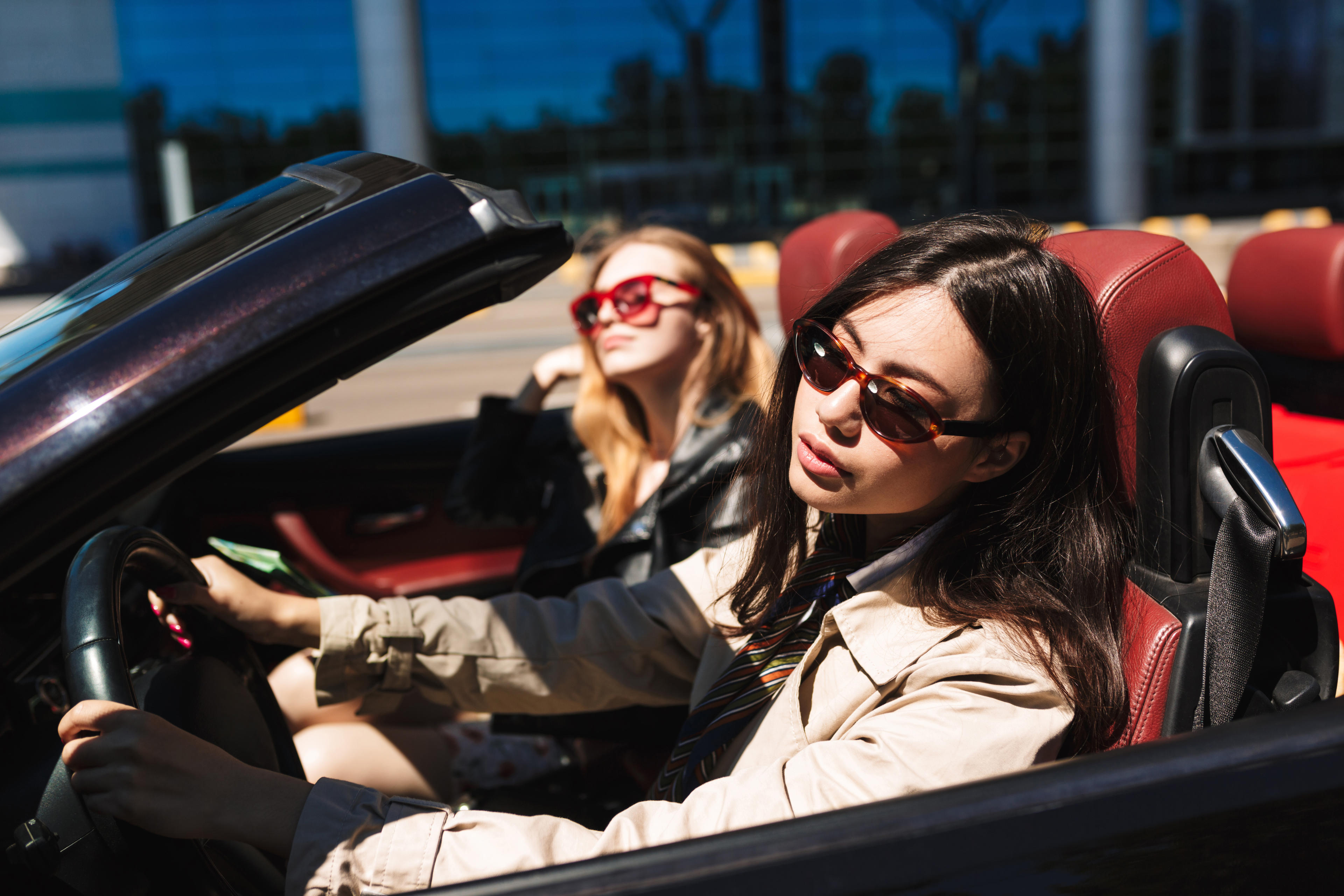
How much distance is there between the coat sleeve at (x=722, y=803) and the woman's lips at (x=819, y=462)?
0.27 metres

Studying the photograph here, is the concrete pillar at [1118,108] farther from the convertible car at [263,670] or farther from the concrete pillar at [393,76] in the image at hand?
the convertible car at [263,670]

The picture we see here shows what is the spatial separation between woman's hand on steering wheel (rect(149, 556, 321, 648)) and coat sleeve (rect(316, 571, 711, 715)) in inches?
1.3

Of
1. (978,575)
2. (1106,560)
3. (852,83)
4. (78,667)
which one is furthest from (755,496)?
(852,83)

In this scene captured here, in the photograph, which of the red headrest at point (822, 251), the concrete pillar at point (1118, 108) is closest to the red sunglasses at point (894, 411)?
the red headrest at point (822, 251)

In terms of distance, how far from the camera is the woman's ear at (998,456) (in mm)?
1283

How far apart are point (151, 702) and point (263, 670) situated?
33 centimetres

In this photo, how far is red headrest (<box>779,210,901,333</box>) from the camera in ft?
7.22

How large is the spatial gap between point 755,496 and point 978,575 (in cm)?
42

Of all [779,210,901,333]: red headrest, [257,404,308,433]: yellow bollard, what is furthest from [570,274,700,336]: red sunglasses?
[257,404,308,433]: yellow bollard

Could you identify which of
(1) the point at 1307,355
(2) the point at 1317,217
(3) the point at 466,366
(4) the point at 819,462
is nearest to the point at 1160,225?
(2) the point at 1317,217

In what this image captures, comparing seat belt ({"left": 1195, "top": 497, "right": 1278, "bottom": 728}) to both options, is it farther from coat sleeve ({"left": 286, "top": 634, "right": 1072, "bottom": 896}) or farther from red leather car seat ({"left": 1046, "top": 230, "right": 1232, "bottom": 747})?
coat sleeve ({"left": 286, "top": 634, "right": 1072, "bottom": 896})

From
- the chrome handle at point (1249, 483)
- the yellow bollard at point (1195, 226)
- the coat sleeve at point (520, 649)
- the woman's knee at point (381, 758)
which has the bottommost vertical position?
the woman's knee at point (381, 758)

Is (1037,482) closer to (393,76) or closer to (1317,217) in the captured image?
(1317,217)

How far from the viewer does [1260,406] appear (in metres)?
1.28
